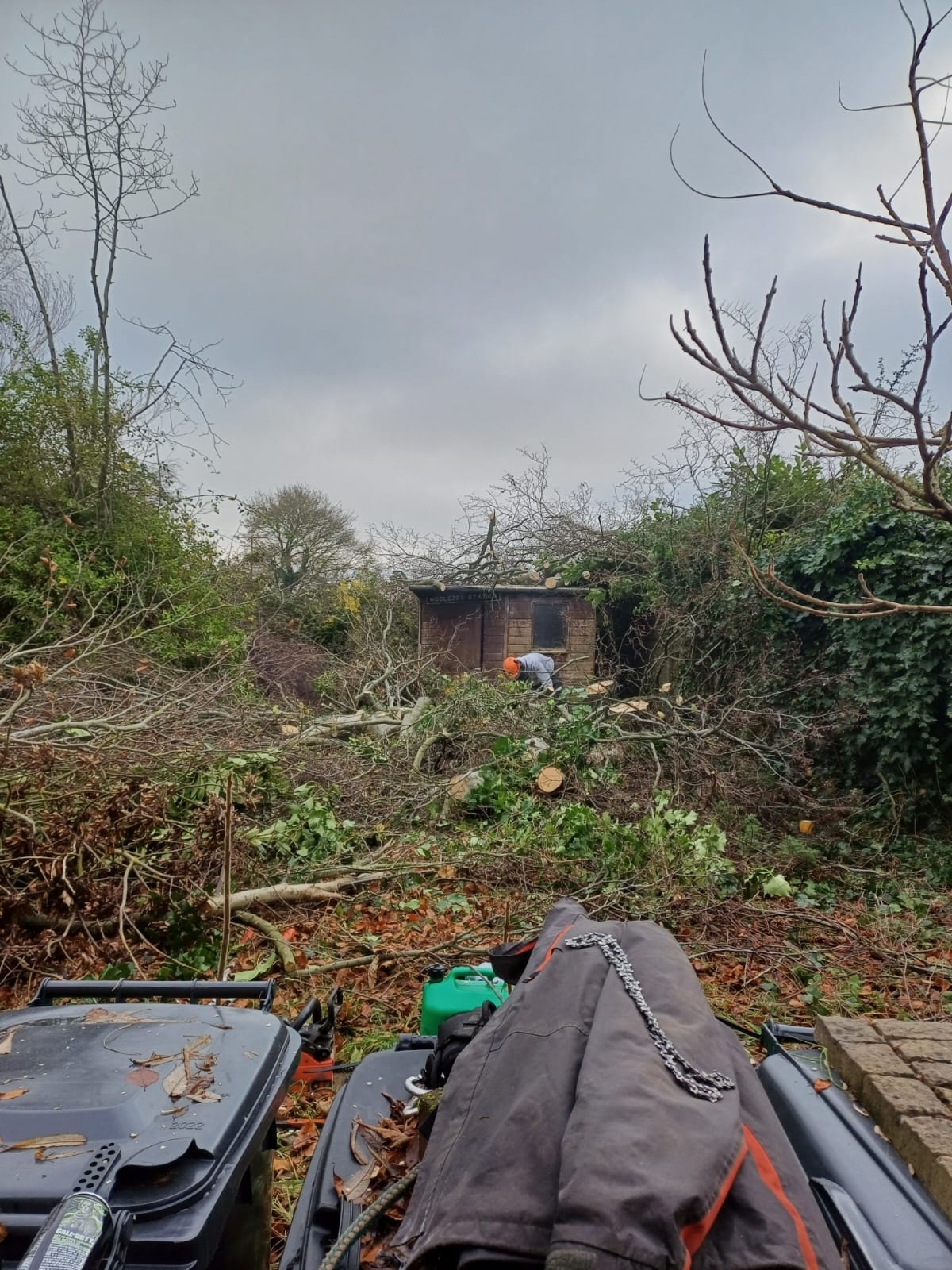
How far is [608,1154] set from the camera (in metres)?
0.90

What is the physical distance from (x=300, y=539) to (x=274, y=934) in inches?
639

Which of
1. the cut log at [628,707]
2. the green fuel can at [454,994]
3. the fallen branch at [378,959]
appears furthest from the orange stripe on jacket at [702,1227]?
the cut log at [628,707]

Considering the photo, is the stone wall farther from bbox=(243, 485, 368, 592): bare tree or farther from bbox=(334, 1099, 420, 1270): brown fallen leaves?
bbox=(243, 485, 368, 592): bare tree

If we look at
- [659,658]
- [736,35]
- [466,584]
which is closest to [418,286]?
[466,584]

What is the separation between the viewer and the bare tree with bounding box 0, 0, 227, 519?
8.77 metres

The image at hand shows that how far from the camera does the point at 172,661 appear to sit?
30.1ft

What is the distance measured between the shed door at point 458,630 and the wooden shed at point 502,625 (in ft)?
0.05

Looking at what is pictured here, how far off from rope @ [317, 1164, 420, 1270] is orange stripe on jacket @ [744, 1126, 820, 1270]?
539mm

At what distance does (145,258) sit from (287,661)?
21.9 feet

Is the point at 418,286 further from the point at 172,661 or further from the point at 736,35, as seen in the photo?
the point at 736,35

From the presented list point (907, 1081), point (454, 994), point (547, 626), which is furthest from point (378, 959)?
point (547, 626)

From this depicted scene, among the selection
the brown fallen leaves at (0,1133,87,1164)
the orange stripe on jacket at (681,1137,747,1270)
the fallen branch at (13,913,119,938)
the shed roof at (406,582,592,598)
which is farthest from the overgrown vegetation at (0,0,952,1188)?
the brown fallen leaves at (0,1133,87,1164)

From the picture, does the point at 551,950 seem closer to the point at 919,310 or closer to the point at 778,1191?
the point at 778,1191

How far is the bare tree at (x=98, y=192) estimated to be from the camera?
28.8 ft
